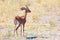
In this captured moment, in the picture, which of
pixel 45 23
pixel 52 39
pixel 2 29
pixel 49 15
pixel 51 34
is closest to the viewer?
pixel 52 39

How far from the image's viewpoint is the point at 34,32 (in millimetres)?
9805

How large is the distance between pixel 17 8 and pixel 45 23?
12.8 ft

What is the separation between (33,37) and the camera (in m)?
9.19

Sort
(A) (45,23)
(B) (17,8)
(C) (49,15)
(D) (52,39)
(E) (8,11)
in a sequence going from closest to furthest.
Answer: (D) (52,39) < (A) (45,23) < (C) (49,15) < (E) (8,11) < (B) (17,8)

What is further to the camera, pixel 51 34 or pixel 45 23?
pixel 45 23

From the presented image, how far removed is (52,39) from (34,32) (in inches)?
38.2

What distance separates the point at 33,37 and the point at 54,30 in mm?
1286

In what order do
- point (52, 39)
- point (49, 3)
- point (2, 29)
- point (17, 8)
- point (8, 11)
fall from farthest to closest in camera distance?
point (49, 3) < point (17, 8) < point (8, 11) < point (2, 29) < point (52, 39)

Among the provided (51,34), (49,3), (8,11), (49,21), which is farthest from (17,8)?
(51,34)

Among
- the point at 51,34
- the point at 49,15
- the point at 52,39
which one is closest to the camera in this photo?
the point at 52,39

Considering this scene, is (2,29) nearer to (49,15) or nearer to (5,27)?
(5,27)

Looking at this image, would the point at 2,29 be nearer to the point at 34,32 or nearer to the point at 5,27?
the point at 5,27

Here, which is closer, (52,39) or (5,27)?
(52,39)

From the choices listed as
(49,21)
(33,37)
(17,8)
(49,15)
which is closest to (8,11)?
(17,8)
